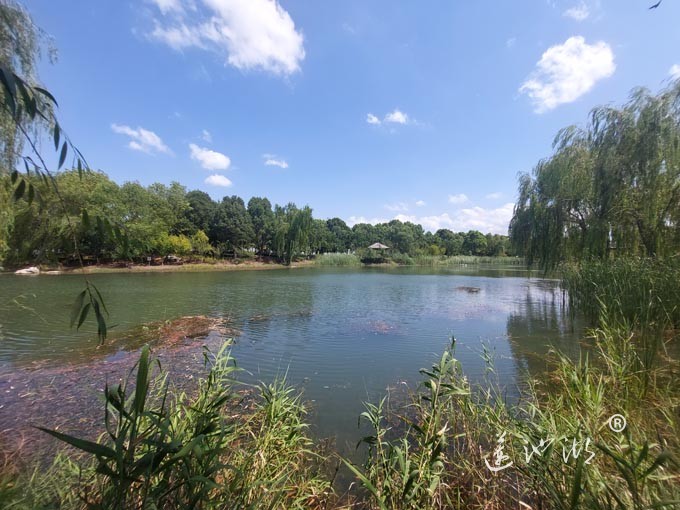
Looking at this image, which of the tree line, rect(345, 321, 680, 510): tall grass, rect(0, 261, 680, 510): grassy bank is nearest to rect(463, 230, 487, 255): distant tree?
the tree line

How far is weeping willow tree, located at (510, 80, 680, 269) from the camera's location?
9.08 meters

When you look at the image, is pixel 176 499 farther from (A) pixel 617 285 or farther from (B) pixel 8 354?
(A) pixel 617 285

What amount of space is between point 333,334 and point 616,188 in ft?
33.7

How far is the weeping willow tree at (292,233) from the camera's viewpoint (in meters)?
47.1

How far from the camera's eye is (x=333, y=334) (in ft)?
30.7

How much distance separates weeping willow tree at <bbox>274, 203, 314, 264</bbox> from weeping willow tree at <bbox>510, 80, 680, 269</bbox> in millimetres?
36061

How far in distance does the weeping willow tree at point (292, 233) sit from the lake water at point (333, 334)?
3081cm

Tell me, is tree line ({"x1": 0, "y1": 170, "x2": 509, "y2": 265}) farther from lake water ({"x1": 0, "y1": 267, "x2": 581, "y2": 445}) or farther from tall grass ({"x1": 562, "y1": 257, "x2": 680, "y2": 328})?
tall grass ({"x1": 562, "y1": 257, "x2": 680, "y2": 328})

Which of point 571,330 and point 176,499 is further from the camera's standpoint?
point 571,330

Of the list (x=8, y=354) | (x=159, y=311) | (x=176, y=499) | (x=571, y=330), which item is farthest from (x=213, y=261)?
(x=176, y=499)

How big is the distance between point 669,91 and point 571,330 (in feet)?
25.3

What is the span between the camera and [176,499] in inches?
63.4

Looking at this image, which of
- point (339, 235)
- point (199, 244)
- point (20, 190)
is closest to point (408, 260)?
point (339, 235)

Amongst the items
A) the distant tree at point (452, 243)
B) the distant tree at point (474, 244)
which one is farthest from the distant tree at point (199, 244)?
the distant tree at point (474, 244)
